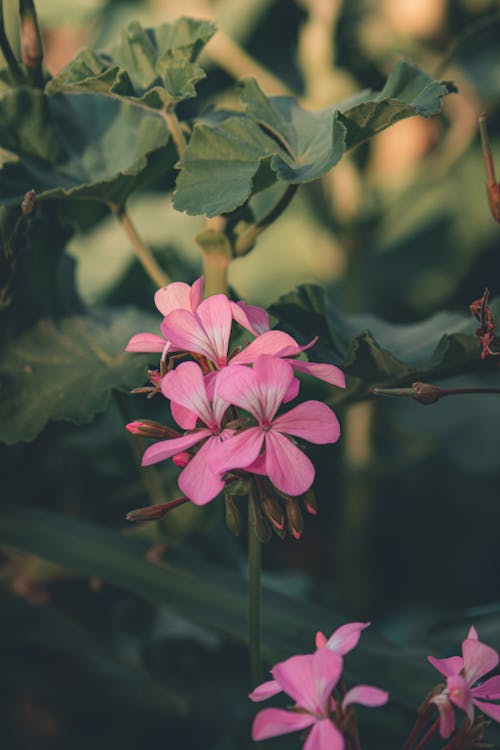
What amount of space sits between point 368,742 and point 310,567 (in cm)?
70

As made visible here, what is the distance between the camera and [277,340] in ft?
1.35

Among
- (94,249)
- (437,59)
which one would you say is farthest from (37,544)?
(437,59)

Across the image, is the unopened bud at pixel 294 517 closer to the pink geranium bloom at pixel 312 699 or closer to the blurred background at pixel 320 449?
the pink geranium bloom at pixel 312 699

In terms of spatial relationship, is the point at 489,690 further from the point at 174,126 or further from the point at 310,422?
the point at 174,126

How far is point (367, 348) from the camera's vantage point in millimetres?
507

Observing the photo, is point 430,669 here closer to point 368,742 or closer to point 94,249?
point 368,742

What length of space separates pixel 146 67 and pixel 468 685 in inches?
14.8

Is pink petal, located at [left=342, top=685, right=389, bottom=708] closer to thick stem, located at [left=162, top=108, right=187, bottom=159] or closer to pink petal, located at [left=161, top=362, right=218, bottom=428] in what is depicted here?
pink petal, located at [left=161, top=362, right=218, bottom=428]

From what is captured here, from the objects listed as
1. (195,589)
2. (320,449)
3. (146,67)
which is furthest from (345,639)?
(320,449)

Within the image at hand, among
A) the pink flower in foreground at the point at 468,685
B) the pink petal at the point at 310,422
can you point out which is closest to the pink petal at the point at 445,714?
the pink flower in foreground at the point at 468,685

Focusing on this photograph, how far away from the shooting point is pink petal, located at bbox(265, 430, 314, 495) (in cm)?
38

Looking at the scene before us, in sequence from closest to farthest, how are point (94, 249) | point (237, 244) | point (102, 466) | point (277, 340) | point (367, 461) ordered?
point (277, 340) → point (237, 244) → point (102, 466) → point (367, 461) → point (94, 249)

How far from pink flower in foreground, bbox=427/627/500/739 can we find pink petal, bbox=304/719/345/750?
44 mm

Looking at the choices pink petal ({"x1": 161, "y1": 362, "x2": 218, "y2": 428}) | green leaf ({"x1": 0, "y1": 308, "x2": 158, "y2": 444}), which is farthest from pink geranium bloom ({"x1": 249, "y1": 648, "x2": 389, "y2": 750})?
green leaf ({"x1": 0, "y1": 308, "x2": 158, "y2": 444})
